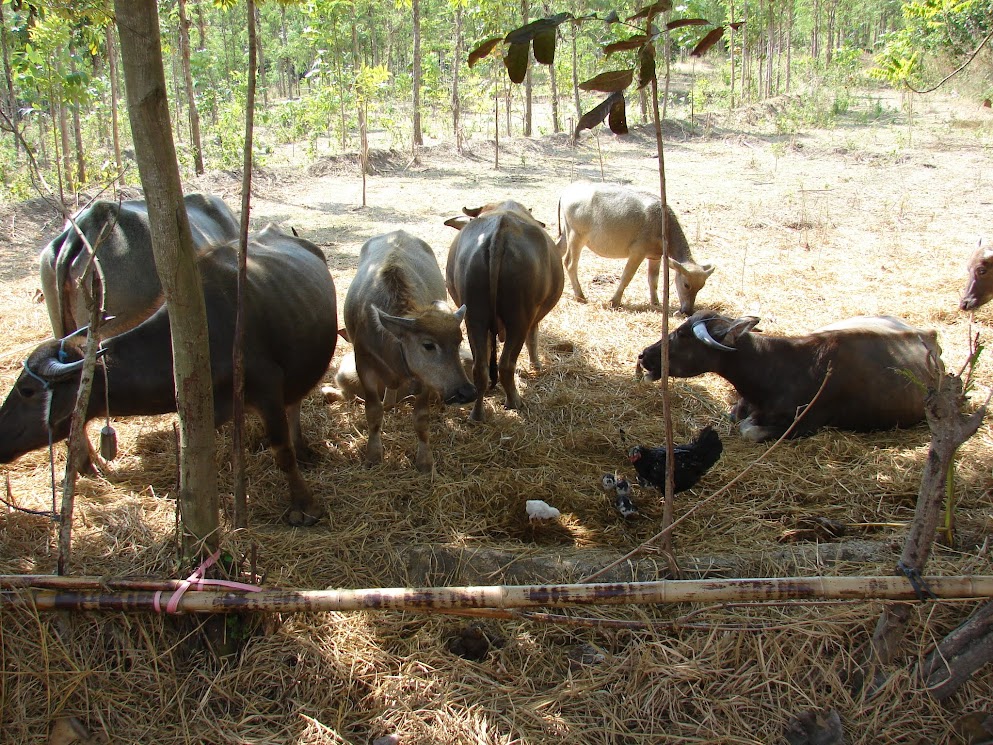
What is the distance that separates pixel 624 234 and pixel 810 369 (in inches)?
166

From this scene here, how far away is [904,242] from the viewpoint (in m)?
10.9

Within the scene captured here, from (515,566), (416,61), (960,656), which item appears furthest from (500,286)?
(416,61)

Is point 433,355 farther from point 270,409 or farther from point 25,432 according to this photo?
point 25,432

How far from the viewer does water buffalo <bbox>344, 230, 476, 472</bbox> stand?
4.49 metres

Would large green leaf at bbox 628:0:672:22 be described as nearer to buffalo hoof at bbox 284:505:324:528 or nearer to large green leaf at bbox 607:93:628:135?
large green leaf at bbox 607:93:628:135

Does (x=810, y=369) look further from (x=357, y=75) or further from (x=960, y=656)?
(x=357, y=75)

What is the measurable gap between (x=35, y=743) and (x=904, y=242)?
472 inches

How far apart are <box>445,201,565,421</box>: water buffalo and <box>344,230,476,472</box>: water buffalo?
14.8 inches

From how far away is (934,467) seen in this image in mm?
2551

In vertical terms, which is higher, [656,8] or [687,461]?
[656,8]

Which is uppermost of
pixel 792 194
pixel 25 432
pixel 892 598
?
pixel 792 194

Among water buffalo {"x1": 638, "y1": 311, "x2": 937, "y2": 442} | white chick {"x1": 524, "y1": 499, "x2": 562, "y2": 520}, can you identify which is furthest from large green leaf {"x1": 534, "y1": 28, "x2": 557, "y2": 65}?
water buffalo {"x1": 638, "y1": 311, "x2": 937, "y2": 442}

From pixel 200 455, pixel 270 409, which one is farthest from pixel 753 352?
pixel 200 455

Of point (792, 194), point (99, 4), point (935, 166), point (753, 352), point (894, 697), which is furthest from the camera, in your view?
point (935, 166)
